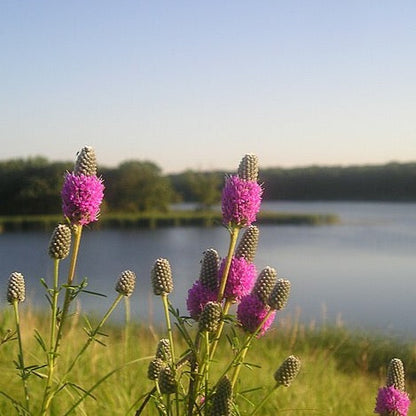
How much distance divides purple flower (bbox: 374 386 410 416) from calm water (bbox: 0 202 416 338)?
307 inches

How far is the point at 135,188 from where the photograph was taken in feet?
174

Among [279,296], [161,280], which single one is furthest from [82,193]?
[279,296]

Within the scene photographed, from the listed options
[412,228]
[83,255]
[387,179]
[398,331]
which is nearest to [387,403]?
[398,331]

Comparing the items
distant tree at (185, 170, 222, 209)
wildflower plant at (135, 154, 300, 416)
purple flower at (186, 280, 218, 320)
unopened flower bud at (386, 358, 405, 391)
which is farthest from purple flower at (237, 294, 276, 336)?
distant tree at (185, 170, 222, 209)

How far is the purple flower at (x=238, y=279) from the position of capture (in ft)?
7.05

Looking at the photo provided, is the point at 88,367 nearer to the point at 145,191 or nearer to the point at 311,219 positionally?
the point at 145,191

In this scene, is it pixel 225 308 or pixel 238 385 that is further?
pixel 238 385

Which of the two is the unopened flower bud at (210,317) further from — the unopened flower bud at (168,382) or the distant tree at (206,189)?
the distant tree at (206,189)

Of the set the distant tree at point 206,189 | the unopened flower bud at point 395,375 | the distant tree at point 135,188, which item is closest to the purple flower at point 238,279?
the unopened flower bud at point 395,375

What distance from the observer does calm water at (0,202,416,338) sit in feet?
60.7

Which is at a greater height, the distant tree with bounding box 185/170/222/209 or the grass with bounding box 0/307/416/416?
the distant tree with bounding box 185/170/222/209

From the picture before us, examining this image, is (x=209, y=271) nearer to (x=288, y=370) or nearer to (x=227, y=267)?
(x=227, y=267)

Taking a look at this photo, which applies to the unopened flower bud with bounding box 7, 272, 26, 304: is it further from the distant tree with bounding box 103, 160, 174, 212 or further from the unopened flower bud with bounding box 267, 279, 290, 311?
the distant tree with bounding box 103, 160, 174, 212

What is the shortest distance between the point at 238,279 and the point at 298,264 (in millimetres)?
30843
